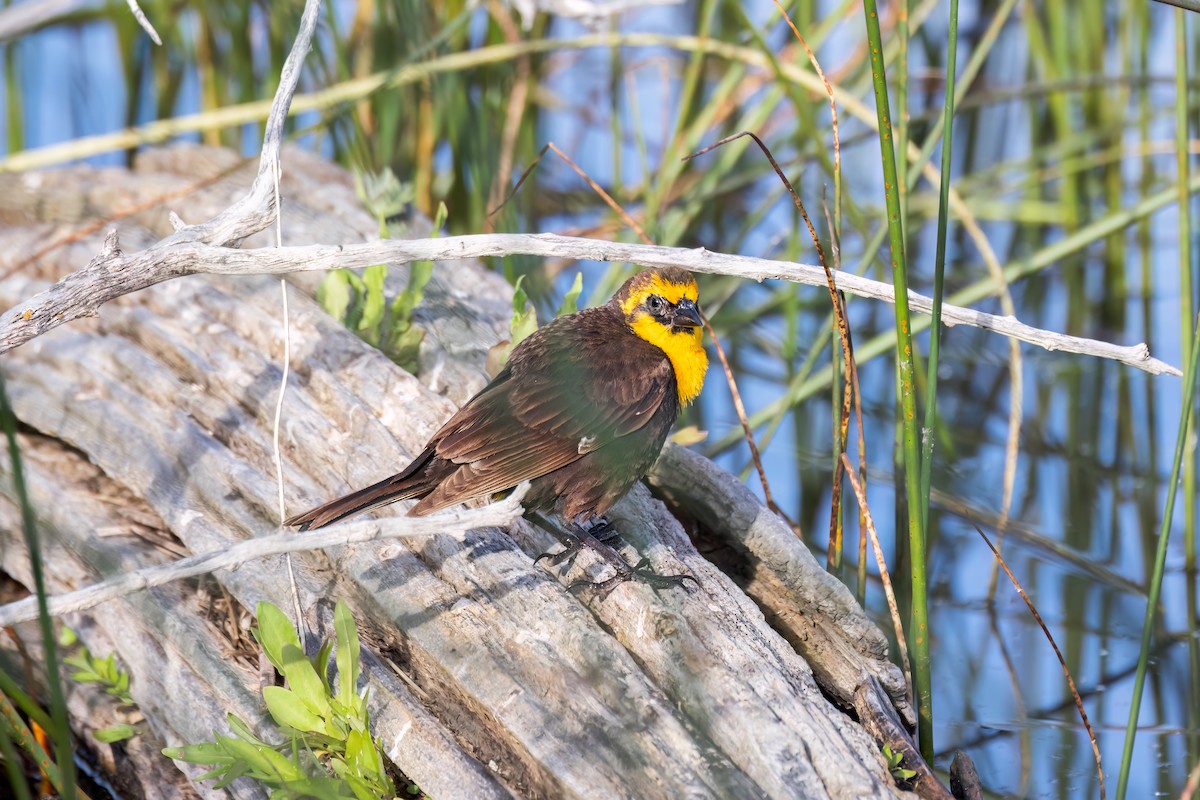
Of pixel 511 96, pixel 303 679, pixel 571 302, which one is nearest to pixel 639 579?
pixel 303 679

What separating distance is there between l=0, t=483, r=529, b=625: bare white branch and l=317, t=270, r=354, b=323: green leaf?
5.35 ft

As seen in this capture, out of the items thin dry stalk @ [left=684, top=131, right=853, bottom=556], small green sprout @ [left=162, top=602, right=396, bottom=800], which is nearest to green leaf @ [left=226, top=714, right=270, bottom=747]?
small green sprout @ [left=162, top=602, right=396, bottom=800]

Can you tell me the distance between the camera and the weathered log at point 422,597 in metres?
2.47

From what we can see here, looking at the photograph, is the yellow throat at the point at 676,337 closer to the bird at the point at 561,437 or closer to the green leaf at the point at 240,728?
the bird at the point at 561,437

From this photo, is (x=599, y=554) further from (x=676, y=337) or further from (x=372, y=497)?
(x=676, y=337)

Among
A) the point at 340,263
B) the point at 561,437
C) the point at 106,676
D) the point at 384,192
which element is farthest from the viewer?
the point at 384,192

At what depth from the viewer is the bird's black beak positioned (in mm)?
3648

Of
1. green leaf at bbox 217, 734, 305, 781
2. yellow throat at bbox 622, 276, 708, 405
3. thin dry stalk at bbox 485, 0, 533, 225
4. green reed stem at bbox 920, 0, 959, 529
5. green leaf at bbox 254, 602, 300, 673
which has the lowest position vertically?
green leaf at bbox 217, 734, 305, 781

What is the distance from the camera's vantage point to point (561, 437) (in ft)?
10.6

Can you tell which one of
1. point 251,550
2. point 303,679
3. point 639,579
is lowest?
point 303,679

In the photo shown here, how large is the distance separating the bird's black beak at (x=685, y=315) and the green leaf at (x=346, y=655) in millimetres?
1584

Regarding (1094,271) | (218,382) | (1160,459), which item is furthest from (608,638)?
(1094,271)

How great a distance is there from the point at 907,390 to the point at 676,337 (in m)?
1.20

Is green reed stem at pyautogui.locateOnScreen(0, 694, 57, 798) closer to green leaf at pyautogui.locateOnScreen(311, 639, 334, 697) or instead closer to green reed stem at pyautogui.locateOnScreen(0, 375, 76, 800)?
green leaf at pyautogui.locateOnScreen(311, 639, 334, 697)
